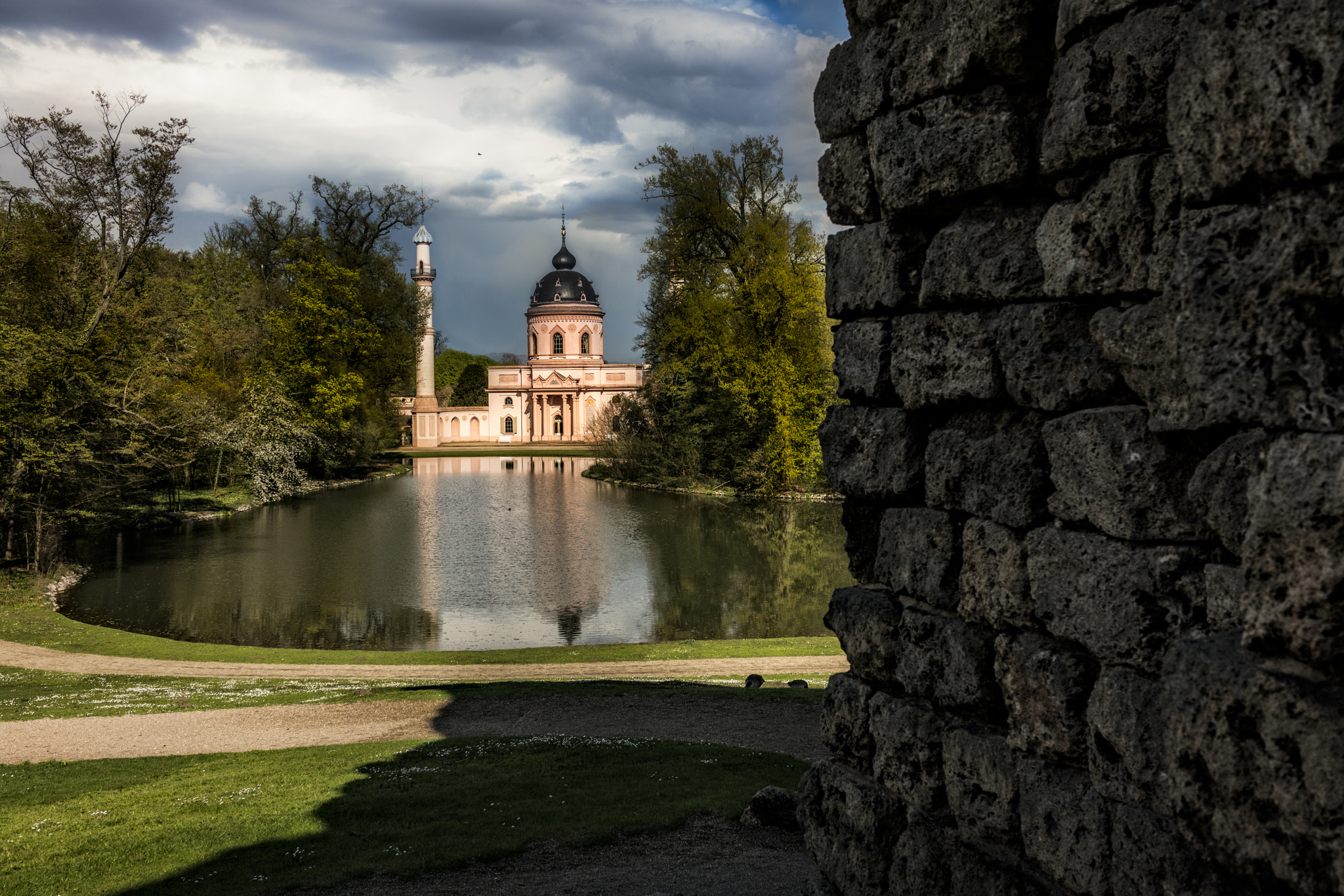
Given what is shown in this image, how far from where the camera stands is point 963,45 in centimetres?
345

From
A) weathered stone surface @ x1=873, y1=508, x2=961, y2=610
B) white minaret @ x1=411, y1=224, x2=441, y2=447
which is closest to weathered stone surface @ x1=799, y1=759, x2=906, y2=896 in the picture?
weathered stone surface @ x1=873, y1=508, x2=961, y2=610

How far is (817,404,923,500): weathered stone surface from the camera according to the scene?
3891 mm

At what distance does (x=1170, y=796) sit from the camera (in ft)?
8.29

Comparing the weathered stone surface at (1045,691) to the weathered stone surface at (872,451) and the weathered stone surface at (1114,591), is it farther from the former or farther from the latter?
the weathered stone surface at (872,451)

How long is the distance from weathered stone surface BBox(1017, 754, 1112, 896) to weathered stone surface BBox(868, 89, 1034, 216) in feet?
6.56

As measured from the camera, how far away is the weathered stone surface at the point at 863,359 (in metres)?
4.00

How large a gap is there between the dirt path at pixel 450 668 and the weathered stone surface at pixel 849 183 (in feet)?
31.1

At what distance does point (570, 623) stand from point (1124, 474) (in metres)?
15.1

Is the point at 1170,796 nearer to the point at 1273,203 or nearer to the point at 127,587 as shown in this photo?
the point at 1273,203

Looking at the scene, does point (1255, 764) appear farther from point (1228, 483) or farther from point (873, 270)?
point (873, 270)

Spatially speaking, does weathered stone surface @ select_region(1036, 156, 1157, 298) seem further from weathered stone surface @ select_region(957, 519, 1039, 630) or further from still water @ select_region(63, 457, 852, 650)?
still water @ select_region(63, 457, 852, 650)

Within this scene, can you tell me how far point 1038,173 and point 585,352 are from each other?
92258 millimetres

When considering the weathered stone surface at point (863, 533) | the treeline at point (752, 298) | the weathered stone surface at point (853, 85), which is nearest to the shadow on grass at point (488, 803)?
the weathered stone surface at point (863, 533)

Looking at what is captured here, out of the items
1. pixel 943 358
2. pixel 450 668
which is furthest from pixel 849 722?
pixel 450 668
